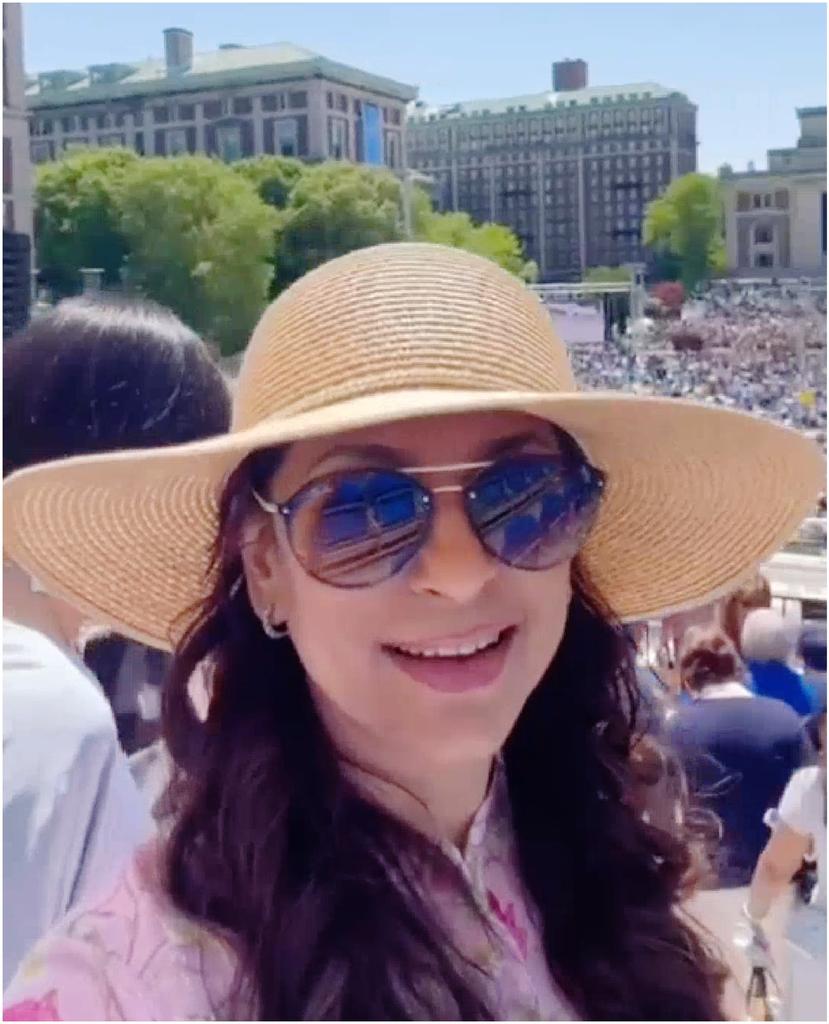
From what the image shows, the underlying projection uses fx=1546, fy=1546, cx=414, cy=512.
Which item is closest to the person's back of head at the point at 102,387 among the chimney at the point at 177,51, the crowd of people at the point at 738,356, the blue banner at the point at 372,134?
the crowd of people at the point at 738,356

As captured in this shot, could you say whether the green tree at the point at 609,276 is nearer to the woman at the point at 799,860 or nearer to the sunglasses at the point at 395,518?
the woman at the point at 799,860

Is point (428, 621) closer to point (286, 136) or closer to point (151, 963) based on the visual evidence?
point (151, 963)

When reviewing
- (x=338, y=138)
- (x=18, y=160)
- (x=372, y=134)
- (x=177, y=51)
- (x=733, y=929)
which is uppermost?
(x=177, y=51)

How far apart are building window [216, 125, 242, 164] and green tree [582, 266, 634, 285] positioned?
10.6 m

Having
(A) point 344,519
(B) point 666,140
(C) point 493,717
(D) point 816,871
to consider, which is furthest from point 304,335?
(B) point 666,140

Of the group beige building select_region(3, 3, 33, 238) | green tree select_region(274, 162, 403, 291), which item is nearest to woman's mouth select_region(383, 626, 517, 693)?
beige building select_region(3, 3, 33, 238)

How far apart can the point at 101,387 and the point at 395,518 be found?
1.69ft

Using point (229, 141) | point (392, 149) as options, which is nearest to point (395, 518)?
point (229, 141)

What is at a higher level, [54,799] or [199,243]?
[199,243]

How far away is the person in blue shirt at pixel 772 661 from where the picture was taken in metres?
2.22

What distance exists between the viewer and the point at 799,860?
5.88ft

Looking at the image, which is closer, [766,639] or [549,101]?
[766,639]

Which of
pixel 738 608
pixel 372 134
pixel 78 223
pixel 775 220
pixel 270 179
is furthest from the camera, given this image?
pixel 775 220

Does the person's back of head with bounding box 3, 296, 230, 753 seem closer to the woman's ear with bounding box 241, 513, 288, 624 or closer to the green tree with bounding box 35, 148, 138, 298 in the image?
the woman's ear with bounding box 241, 513, 288, 624
